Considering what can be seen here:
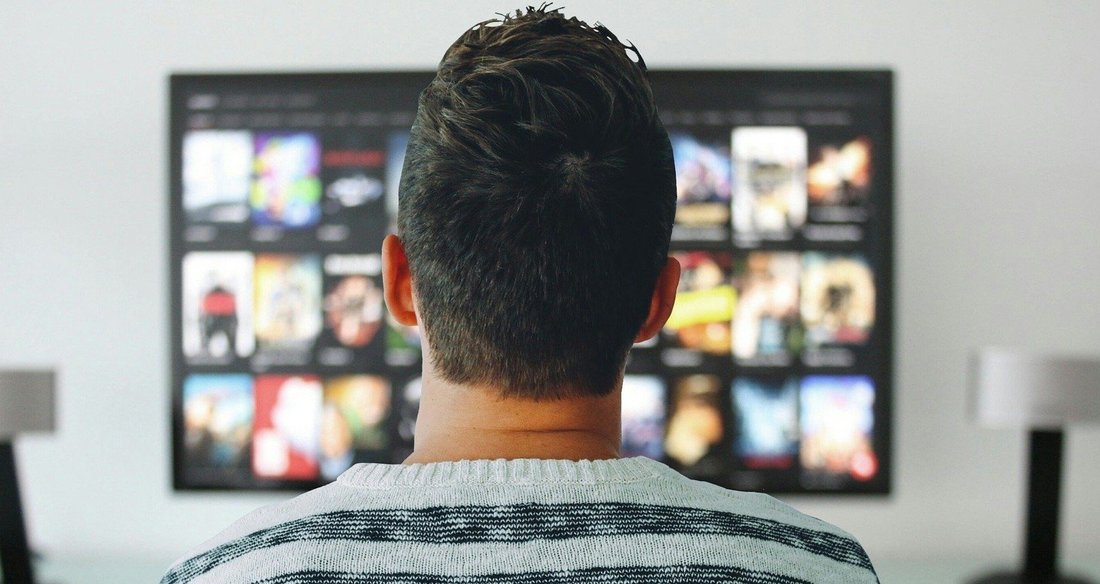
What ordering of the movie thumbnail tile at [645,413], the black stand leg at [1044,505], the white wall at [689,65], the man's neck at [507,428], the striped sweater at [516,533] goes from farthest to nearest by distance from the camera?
the white wall at [689,65] → the movie thumbnail tile at [645,413] → the black stand leg at [1044,505] → the man's neck at [507,428] → the striped sweater at [516,533]

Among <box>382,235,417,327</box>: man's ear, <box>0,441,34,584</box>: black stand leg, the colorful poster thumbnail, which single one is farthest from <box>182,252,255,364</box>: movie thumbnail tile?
<box>382,235,417,327</box>: man's ear

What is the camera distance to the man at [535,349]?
0.68 meters

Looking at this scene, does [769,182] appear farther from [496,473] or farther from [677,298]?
[496,473]

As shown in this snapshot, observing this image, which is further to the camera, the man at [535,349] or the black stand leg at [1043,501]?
the black stand leg at [1043,501]

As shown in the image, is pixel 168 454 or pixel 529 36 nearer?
pixel 529 36

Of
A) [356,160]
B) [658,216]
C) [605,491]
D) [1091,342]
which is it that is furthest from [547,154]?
[1091,342]

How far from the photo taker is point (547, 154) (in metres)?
0.79

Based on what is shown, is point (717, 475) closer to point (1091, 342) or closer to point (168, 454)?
point (1091, 342)

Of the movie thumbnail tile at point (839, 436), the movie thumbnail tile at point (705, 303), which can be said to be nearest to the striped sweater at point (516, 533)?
the movie thumbnail tile at point (705, 303)

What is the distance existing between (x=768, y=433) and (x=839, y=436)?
0.74ft

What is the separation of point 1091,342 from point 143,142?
3304 mm

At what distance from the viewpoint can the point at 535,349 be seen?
0.80m

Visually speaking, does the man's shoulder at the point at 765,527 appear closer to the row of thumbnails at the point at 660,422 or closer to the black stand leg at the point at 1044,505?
the row of thumbnails at the point at 660,422

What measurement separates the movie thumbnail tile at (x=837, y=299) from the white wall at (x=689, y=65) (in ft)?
0.87
